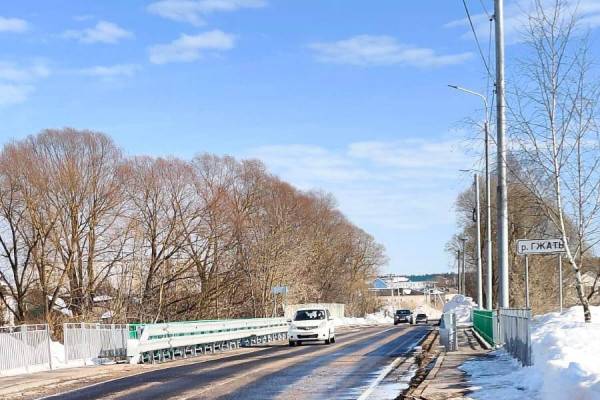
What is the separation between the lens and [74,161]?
179ft

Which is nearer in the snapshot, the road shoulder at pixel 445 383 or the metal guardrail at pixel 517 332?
the road shoulder at pixel 445 383

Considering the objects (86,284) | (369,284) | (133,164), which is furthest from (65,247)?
(369,284)

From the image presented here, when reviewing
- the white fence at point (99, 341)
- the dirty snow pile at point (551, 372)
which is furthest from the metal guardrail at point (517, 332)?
the white fence at point (99, 341)

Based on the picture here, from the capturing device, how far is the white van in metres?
35.7

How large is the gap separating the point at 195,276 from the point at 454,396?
52.3m

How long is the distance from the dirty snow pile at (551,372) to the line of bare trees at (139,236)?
3289 centimetres

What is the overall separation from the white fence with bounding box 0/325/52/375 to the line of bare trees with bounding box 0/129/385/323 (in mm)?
20799

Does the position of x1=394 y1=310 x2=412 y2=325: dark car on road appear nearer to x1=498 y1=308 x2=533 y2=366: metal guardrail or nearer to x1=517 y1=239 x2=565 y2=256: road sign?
x1=498 y1=308 x2=533 y2=366: metal guardrail

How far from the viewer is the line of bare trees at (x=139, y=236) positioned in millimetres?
53125

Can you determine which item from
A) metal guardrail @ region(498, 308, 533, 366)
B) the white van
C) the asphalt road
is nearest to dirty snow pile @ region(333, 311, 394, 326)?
the white van

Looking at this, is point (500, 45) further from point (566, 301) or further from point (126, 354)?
point (566, 301)

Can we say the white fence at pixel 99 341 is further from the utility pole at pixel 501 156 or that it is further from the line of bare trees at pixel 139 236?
the line of bare trees at pixel 139 236

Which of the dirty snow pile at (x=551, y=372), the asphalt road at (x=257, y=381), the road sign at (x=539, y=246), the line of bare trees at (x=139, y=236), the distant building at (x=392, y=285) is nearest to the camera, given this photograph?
the dirty snow pile at (x=551, y=372)

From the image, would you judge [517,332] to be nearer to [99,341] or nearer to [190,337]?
[99,341]
